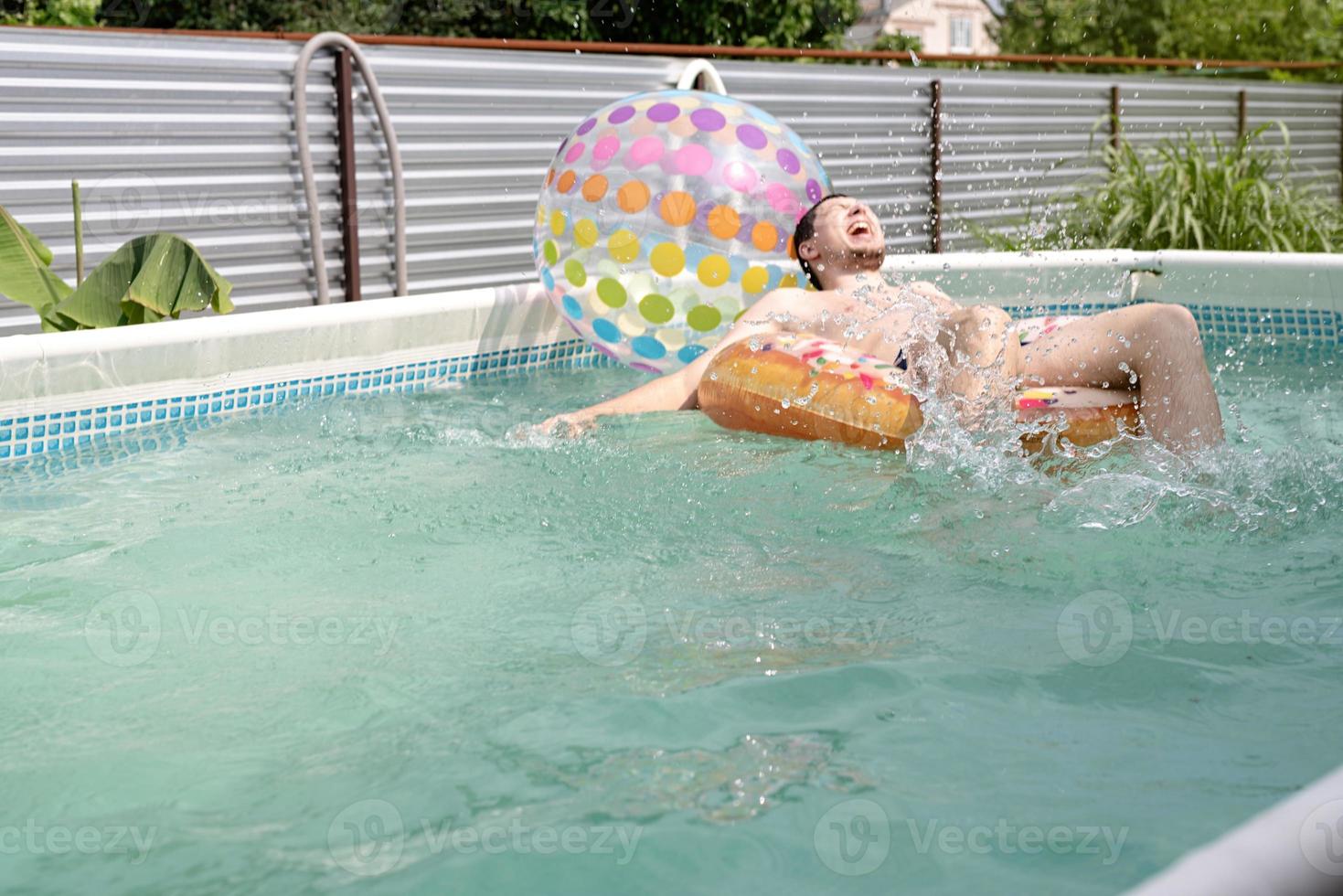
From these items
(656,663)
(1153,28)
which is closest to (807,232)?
(656,663)

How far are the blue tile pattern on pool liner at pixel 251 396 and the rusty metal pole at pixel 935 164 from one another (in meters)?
4.25

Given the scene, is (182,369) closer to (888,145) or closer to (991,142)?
(888,145)

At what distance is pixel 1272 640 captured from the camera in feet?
8.82

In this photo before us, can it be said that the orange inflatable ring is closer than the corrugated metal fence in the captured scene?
Yes

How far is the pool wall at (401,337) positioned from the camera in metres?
4.50

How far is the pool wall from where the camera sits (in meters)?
4.50

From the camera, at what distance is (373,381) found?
218 inches

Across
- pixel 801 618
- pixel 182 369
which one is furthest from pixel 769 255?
pixel 801 618

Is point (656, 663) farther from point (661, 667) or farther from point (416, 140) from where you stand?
point (416, 140)

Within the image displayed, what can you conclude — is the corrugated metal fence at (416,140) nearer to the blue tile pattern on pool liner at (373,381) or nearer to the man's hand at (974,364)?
the blue tile pattern on pool liner at (373,381)

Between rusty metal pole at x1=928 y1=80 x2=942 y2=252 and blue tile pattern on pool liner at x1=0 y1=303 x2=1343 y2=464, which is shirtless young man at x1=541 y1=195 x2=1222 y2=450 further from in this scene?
rusty metal pole at x1=928 y1=80 x2=942 y2=252

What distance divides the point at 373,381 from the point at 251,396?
591 mm

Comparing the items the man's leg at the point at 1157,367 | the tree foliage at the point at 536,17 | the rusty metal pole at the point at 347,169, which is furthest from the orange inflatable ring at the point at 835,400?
the tree foliage at the point at 536,17

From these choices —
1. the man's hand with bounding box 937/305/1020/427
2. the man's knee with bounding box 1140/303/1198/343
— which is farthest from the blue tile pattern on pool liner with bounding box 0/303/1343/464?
the man's knee with bounding box 1140/303/1198/343
